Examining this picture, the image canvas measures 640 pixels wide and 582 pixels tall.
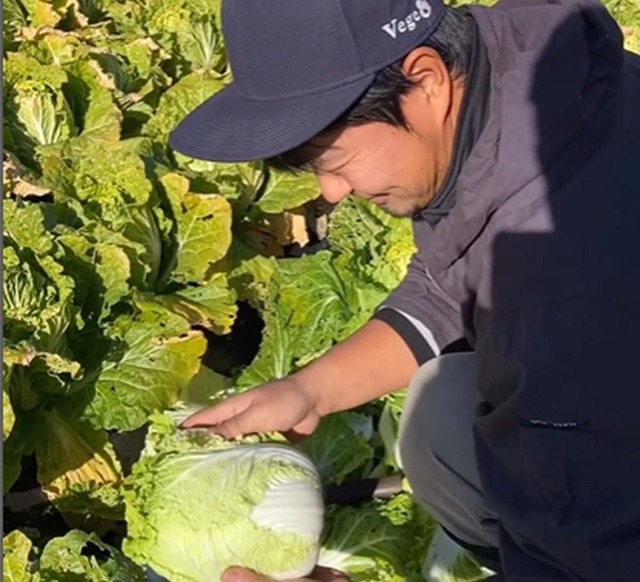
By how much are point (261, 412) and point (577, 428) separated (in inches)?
36.2

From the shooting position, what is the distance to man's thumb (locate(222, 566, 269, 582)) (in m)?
2.32

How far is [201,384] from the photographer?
337cm

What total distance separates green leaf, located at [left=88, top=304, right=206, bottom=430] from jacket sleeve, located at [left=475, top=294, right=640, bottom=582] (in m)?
1.56

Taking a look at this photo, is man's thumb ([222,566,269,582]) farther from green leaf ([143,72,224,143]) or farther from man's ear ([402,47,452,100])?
green leaf ([143,72,224,143])

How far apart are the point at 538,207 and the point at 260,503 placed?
993 mm

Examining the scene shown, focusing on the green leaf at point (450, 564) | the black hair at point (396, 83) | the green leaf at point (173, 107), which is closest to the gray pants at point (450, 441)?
the green leaf at point (450, 564)

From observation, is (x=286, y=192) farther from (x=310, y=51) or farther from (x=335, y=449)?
(x=310, y=51)

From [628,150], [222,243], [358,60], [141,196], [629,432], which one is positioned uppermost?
[358,60]

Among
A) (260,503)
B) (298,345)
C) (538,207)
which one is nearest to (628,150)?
(538,207)

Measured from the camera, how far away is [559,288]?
1.76 meters

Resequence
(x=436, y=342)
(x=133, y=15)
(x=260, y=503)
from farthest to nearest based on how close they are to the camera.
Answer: (x=133, y=15)
(x=436, y=342)
(x=260, y=503)

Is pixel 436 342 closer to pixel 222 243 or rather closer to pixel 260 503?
pixel 260 503

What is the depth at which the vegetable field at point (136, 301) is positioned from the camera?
3.01 meters

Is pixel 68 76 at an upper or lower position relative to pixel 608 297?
lower
